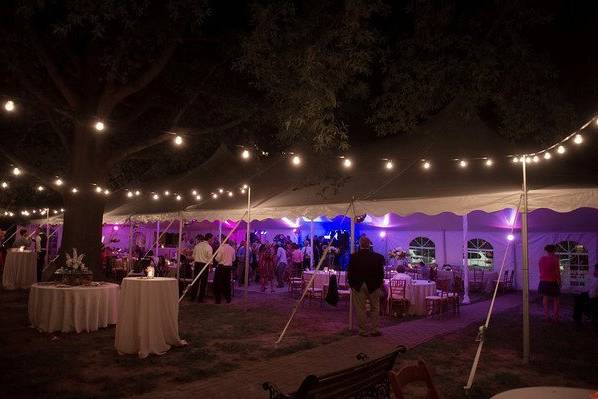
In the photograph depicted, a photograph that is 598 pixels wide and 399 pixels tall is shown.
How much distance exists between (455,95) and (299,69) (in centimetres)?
373

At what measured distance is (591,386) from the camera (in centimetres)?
507

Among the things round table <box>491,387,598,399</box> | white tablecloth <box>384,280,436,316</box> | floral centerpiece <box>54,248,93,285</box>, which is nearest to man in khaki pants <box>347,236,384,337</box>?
white tablecloth <box>384,280,436,316</box>

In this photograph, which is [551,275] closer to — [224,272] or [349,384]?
[224,272]

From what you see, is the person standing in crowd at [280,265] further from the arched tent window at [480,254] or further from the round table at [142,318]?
the round table at [142,318]

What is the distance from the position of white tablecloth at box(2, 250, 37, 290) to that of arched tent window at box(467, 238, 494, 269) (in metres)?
14.0

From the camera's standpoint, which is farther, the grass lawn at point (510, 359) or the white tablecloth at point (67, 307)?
the white tablecloth at point (67, 307)

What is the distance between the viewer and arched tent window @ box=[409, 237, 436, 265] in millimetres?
16203

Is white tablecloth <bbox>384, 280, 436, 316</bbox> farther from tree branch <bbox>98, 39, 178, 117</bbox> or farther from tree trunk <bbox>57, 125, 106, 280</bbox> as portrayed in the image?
tree branch <bbox>98, 39, 178, 117</bbox>

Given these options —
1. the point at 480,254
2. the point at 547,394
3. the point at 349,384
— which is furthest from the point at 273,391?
the point at 480,254

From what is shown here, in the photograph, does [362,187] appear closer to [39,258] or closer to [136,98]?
[136,98]

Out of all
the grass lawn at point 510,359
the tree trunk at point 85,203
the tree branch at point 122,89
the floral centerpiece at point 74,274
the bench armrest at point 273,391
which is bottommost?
the grass lawn at point 510,359

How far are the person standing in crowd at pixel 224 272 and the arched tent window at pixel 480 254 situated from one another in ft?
29.4

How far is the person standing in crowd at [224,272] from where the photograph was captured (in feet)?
35.4

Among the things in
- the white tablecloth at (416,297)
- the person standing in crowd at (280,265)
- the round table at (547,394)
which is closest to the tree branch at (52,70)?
the person standing in crowd at (280,265)
